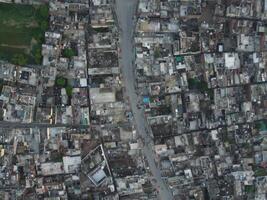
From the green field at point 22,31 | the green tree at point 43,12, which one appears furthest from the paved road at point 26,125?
the green tree at point 43,12

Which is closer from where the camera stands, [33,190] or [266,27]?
[33,190]

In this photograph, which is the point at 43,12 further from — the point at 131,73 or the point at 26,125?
the point at 26,125

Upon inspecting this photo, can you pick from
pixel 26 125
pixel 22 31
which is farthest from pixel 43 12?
pixel 26 125

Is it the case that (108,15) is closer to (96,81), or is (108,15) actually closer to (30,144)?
(96,81)

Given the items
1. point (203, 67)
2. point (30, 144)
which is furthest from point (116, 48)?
point (30, 144)

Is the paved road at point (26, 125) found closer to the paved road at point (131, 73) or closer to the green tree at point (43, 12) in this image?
the paved road at point (131, 73)
